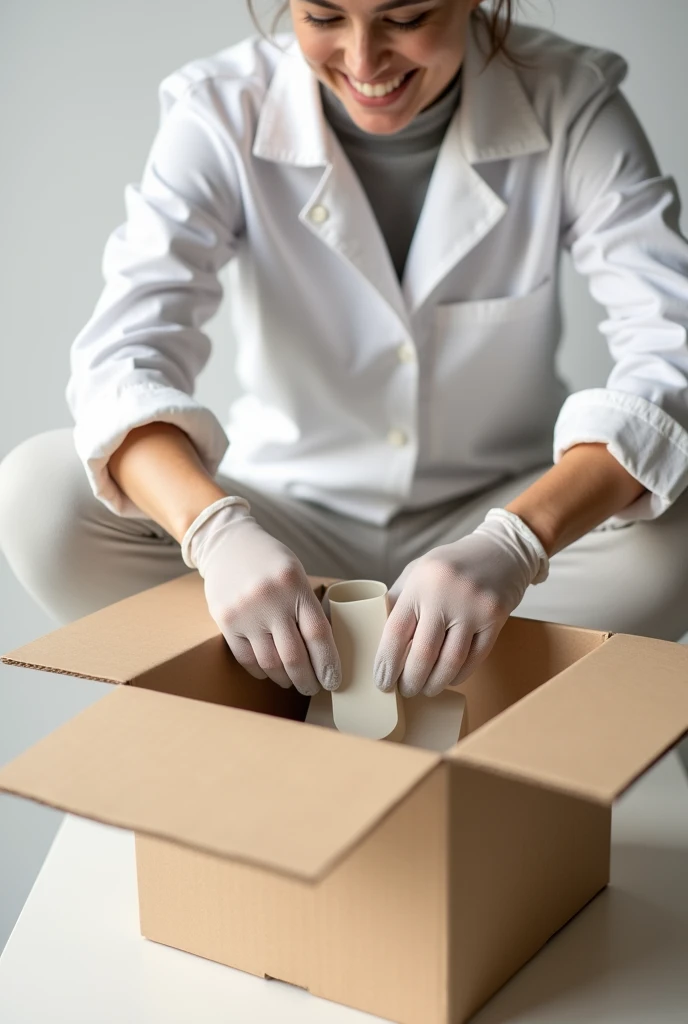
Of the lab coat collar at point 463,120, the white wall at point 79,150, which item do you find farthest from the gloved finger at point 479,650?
the white wall at point 79,150

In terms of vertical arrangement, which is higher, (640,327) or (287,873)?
(287,873)

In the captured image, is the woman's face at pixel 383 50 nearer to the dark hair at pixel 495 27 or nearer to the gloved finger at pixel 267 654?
the dark hair at pixel 495 27

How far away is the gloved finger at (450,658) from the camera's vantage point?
85 centimetres

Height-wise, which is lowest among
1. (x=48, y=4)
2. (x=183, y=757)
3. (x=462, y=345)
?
(x=462, y=345)

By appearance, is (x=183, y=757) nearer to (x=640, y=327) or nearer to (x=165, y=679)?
(x=165, y=679)

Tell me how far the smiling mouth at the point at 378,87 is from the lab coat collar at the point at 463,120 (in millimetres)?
96

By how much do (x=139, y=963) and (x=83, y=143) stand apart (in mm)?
1206

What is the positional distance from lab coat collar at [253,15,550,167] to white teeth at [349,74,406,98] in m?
0.10

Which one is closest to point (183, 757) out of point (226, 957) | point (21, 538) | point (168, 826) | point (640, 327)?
point (168, 826)

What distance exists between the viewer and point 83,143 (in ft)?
5.31

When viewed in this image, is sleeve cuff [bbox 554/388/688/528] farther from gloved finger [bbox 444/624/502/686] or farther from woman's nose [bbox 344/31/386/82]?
woman's nose [bbox 344/31/386/82]

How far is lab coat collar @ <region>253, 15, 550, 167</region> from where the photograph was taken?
1173 millimetres

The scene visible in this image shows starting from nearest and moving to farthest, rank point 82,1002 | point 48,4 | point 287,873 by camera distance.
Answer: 1. point 287,873
2. point 82,1002
3. point 48,4

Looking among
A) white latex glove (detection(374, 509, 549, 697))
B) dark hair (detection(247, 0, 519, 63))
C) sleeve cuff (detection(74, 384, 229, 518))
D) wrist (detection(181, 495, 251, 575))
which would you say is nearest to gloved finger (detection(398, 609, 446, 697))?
white latex glove (detection(374, 509, 549, 697))
